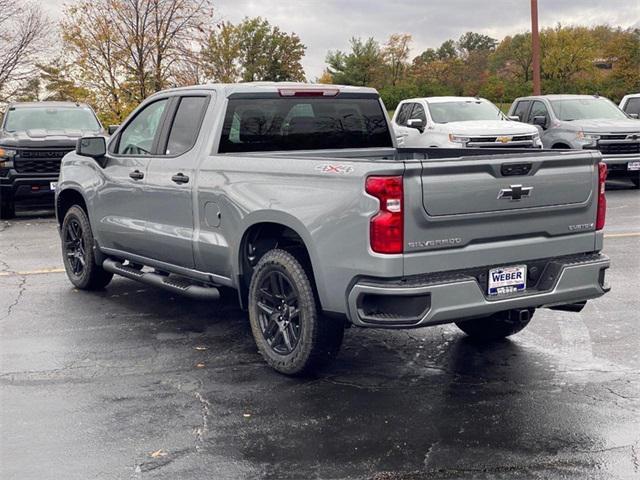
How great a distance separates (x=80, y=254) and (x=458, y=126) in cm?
998

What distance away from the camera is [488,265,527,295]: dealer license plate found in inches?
201

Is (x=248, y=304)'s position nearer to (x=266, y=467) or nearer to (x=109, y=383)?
(x=109, y=383)

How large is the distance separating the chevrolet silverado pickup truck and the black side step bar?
2 centimetres

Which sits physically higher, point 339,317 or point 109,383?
point 339,317

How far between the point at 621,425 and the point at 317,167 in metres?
2.25

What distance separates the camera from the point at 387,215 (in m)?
4.76

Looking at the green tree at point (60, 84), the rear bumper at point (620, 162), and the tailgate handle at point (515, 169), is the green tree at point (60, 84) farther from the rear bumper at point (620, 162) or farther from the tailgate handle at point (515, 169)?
the tailgate handle at point (515, 169)

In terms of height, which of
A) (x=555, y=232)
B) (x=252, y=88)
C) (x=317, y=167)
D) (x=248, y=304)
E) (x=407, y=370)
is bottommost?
(x=407, y=370)

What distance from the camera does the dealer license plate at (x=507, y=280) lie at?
16.8ft

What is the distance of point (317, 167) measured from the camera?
524 cm

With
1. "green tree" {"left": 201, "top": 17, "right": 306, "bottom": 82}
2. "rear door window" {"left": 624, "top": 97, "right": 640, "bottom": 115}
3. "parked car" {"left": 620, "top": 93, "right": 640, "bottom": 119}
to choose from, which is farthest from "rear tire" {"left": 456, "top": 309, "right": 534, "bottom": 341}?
"green tree" {"left": 201, "top": 17, "right": 306, "bottom": 82}

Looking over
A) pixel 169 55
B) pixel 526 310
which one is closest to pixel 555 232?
pixel 526 310

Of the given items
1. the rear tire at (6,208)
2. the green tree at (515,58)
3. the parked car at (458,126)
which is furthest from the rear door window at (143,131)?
the green tree at (515,58)

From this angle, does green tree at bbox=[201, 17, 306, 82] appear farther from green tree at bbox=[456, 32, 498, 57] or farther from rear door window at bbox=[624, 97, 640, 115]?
rear door window at bbox=[624, 97, 640, 115]
